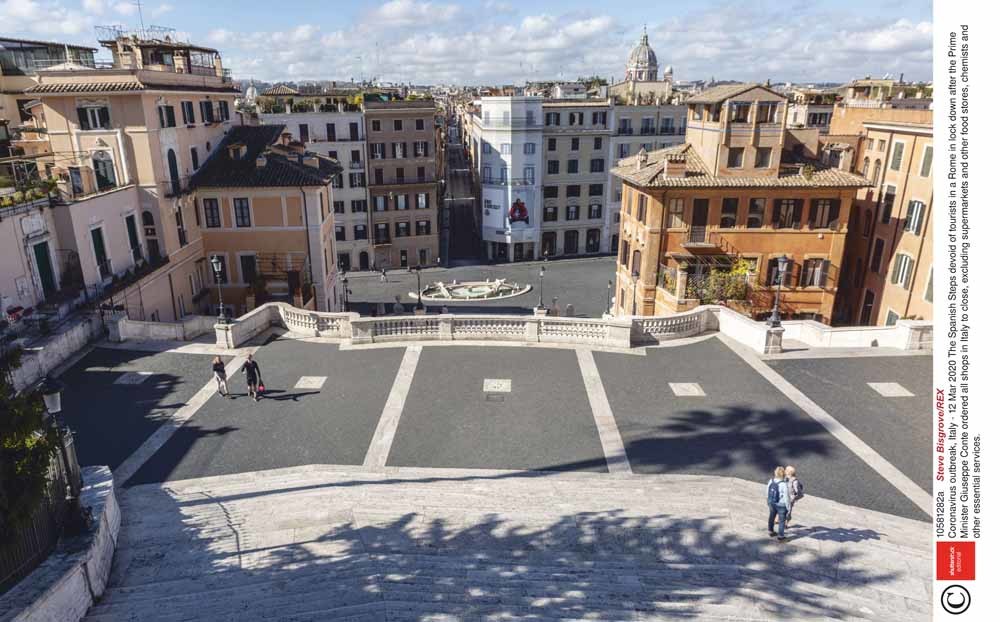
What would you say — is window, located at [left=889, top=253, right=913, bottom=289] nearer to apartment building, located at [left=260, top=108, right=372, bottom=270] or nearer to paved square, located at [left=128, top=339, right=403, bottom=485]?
paved square, located at [left=128, top=339, right=403, bottom=485]

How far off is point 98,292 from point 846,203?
40.1 metres

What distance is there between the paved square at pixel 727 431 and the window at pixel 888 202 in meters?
23.8

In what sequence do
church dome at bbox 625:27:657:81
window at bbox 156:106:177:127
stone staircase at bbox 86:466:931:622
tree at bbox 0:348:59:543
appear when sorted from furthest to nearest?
church dome at bbox 625:27:657:81 < window at bbox 156:106:177:127 < stone staircase at bbox 86:466:931:622 < tree at bbox 0:348:59:543

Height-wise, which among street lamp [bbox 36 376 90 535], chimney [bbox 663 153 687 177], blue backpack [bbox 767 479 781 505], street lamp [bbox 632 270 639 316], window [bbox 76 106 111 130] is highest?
window [bbox 76 106 111 130]

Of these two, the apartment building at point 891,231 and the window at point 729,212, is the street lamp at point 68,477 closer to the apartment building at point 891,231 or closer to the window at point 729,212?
the window at point 729,212

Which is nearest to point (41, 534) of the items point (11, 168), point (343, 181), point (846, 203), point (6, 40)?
point (11, 168)

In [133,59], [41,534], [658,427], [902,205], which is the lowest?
[658,427]

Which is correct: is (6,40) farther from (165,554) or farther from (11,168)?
(165,554)

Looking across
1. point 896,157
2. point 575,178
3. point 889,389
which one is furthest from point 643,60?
point 889,389

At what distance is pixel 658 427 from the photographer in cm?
1795

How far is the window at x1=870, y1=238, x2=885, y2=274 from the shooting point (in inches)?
1549

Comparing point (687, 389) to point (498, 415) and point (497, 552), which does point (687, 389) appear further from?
point (497, 552)

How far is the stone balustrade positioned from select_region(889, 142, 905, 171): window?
19.2 m

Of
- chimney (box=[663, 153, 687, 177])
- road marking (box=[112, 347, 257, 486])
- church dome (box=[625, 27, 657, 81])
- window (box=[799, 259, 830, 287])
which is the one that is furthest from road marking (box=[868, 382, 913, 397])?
church dome (box=[625, 27, 657, 81])
